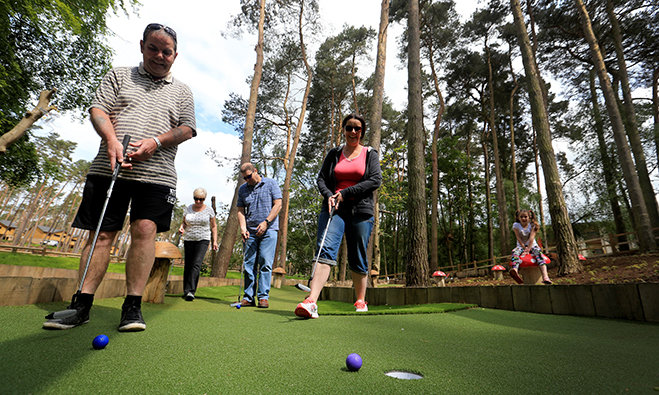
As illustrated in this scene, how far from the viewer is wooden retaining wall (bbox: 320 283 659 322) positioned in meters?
2.96

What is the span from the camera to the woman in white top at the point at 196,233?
4.90 metres

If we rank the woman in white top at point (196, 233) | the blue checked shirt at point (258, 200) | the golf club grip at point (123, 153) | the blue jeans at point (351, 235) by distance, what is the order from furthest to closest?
the woman in white top at point (196, 233) → the blue checked shirt at point (258, 200) → the blue jeans at point (351, 235) → the golf club grip at point (123, 153)

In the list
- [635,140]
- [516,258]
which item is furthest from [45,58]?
[635,140]

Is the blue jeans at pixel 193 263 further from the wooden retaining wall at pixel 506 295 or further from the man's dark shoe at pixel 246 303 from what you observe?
the man's dark shoe at pixel 246 303

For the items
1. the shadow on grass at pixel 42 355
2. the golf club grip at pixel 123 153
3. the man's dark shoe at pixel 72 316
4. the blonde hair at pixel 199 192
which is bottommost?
the shadow on grass at pixel 42 355

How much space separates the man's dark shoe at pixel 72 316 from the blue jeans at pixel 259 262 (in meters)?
2.28

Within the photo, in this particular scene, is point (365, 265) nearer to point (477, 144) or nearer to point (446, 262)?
point (477, 144)

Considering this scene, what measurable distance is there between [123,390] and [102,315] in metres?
1.79

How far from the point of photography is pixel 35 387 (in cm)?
96

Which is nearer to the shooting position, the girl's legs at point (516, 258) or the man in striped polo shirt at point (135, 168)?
the man in striped polo shirt at point (135, 168)

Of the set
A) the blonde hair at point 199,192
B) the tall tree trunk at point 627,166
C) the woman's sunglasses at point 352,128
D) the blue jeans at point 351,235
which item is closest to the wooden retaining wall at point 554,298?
the blue jeans at point 351,235

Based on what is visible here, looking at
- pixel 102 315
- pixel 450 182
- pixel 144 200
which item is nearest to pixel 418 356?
pixel 144 200

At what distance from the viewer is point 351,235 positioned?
3102mm

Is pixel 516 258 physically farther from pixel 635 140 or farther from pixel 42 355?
pixel 635 140
